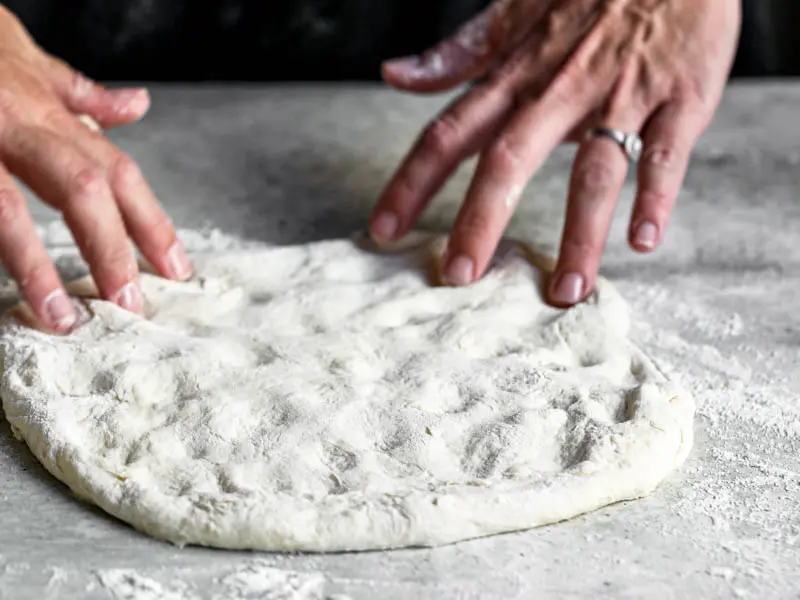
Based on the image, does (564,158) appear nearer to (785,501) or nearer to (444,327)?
(444,327)

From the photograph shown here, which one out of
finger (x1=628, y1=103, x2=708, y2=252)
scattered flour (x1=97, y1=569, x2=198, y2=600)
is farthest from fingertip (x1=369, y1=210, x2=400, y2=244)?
scattered flour (x1=97, y1=569, x2=198, y2=600)

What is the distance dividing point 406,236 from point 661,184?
42 cm

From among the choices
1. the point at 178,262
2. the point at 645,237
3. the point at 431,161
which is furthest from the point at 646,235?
the point at 178,262

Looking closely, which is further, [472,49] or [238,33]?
[238,33]

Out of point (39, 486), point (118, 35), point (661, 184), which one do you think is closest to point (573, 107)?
point (661, 184)

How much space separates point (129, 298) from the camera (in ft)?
4.49

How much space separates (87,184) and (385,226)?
0.48 meters

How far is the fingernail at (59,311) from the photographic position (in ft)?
4.25

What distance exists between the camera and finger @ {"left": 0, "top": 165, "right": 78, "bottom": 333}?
130 cm

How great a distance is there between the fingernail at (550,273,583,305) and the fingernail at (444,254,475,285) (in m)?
0.13

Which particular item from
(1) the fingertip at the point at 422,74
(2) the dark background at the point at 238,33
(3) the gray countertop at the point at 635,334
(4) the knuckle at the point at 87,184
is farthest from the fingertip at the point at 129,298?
(2) the dark background at the point at 238,33

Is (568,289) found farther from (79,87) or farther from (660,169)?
(79,87)

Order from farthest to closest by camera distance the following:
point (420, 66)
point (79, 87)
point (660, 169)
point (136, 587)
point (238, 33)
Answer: point (238, 33), point (420, 66), point (79, 87), point (660, 169), point (136, 587)

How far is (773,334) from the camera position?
4.79ft
